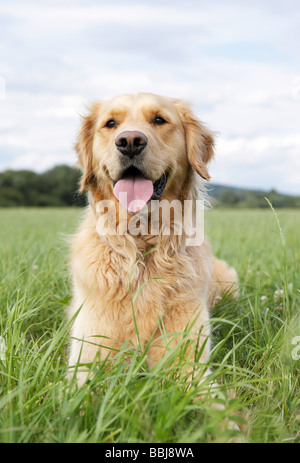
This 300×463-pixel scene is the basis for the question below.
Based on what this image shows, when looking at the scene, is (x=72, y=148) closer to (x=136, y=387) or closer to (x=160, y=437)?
(x=136, y=387)

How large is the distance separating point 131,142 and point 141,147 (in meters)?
0.07

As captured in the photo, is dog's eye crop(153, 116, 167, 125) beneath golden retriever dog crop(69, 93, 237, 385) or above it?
above

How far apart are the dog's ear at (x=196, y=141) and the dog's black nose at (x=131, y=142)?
0.56 m

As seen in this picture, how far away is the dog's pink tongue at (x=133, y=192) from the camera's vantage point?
2.65 m

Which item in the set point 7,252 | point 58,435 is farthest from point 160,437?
point 7,252

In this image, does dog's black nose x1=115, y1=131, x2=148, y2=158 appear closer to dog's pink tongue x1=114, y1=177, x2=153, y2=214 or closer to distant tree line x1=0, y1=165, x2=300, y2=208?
dog's pink tongue x1=114, y1=177, x2=153, y2=214

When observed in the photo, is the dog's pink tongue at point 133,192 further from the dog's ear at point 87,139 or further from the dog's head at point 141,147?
the dog's ear at point 87,139

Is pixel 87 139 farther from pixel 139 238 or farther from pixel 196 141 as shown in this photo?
pixel 139 238

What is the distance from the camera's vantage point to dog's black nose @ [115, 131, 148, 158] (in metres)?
2.49

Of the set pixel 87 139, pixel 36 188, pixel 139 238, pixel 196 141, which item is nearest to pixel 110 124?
pixel 87 139

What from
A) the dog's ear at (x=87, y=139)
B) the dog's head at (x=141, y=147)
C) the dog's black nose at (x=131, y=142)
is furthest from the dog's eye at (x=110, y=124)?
the dog's black nose at (x=131, y=142)

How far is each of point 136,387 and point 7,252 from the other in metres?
3.87

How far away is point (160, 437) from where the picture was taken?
1559mm

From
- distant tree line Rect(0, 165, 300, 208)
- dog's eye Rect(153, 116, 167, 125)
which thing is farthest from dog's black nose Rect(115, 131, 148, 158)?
distant tree line Rect(0, 165, 300, 208)
